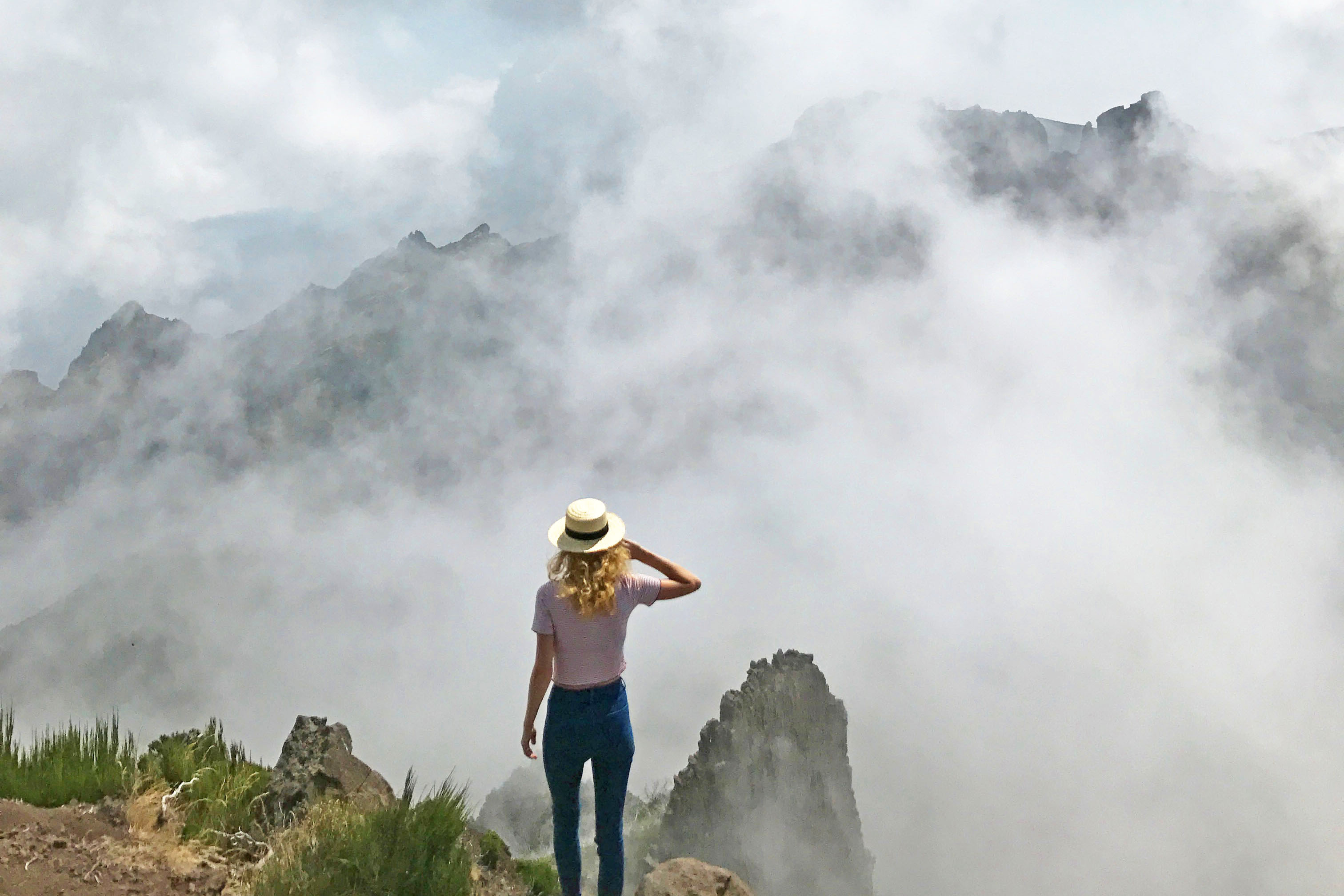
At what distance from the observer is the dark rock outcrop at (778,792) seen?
103750 millimetres

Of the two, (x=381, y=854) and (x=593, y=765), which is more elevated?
(x=593, y=765)

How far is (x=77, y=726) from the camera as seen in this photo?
9453 mm

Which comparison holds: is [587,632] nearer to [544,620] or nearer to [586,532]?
[544,620]

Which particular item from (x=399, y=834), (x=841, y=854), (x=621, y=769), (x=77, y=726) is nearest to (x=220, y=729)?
(x=77, y=726)

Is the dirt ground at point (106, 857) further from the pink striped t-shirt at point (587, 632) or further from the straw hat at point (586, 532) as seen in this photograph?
the straw hat at point (586, 532)

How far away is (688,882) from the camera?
763cm

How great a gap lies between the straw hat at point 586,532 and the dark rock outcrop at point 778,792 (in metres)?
101

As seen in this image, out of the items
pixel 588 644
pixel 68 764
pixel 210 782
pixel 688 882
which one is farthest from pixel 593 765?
pixel 68 764

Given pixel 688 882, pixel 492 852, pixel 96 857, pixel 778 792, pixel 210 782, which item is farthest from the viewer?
pixel 778 792

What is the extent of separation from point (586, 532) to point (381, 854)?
285cm

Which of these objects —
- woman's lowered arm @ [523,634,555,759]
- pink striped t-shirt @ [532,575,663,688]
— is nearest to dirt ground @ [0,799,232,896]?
woman's lowered arm @ [523,634,555,759]

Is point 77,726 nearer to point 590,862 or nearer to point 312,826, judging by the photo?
point 312,826

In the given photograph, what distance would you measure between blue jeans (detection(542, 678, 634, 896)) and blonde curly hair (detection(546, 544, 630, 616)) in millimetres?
658

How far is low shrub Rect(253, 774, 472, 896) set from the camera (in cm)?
625
